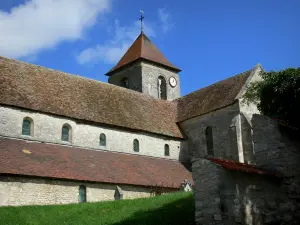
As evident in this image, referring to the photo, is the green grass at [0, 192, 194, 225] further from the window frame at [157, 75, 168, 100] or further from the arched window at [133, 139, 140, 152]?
the window frame at [157, 75, 168, 100]

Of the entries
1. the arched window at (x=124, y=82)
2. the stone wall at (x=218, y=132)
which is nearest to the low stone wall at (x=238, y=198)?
the stone wall at (x=218, y=132)

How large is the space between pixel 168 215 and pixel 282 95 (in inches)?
377

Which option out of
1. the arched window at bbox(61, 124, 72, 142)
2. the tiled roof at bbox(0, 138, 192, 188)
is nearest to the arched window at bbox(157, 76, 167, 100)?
the tiled roof at bbox(0, 138, 192, 188)

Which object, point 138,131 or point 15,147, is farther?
point 138,131

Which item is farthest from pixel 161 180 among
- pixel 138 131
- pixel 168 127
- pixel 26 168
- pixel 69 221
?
pixel 69 221

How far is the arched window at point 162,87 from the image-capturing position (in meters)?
43.3

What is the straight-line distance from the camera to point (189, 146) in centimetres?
3384

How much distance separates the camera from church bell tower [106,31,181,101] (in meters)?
42.2

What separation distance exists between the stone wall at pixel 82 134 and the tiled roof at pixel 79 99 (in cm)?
46

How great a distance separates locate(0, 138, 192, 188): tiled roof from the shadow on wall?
25.0 feet

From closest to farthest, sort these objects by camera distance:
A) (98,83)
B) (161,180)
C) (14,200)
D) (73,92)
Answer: (14,200) < (161,180) < (73,92) < (98,83)

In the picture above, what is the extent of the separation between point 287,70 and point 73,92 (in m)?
15.0

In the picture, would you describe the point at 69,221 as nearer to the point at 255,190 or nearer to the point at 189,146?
the point at 255,190

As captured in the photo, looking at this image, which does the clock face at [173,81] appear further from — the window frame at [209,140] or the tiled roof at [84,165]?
the tiled roof at [84,165]
